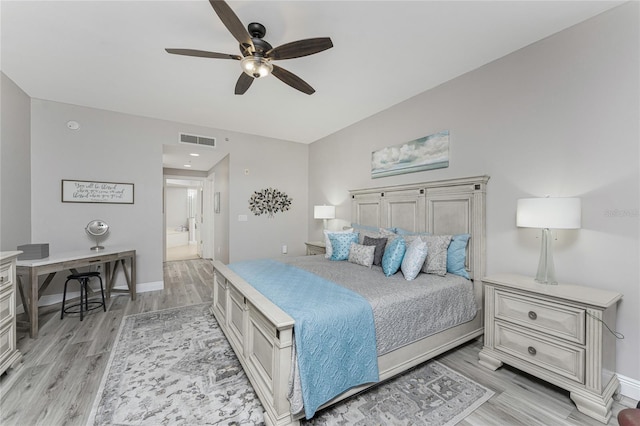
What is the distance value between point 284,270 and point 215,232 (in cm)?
410

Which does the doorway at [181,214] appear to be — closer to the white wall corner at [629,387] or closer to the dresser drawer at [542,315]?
the dresser drawer at [542,315]

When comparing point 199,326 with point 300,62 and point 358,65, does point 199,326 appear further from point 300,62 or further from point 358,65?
point 358,65

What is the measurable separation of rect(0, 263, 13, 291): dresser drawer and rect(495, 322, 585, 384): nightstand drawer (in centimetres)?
381

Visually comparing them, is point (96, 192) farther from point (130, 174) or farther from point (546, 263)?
point (546, 263)

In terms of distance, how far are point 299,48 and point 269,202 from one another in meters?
3.44

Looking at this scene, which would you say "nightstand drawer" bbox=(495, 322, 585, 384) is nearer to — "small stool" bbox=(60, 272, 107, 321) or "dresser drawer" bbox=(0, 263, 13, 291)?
"dresser drawer" bbox=(0, 263, 13, 291)

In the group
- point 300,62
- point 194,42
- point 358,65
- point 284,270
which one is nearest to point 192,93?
point 194,42

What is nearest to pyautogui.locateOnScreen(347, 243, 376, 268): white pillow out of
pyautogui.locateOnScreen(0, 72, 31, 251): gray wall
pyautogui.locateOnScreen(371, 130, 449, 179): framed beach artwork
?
pyautogui.locateOnScreen(371, 130, 449, 179): framed beach artwork

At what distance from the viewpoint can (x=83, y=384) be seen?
1.87 metres

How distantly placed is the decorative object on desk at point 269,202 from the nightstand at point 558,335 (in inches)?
149

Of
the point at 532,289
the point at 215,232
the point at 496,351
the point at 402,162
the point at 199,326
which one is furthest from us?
the point at 215,232

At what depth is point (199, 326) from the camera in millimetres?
2826

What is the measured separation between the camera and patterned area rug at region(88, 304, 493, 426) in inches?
62.2

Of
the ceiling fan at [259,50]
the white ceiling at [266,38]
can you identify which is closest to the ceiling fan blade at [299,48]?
the ceiling fan at [259,50]
